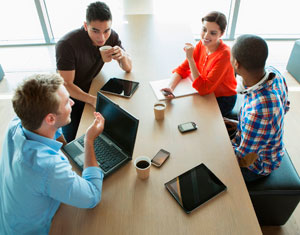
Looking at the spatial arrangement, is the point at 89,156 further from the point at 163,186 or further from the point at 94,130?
the point at 163,186

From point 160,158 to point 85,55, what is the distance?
1078 mm

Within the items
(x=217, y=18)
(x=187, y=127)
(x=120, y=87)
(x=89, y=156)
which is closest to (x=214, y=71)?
(x=217, y=18)

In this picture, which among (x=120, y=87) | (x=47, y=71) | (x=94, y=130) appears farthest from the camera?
(x=47, y=71)

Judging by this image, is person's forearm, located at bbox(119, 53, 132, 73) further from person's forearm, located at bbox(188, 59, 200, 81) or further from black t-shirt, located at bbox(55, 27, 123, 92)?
person's forearm, located at bbox(188, 59, 200, 81)

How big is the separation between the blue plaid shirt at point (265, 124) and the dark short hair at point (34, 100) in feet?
3.21

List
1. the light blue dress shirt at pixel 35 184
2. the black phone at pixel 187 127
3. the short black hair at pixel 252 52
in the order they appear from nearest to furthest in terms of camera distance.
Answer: the light blue dress shirt at pixel 35 184, the short black hair at pixel 252 52, the black phone at pixel 187 127

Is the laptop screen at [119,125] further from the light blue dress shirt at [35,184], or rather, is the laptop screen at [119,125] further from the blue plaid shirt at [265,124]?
the blue plaid shirt at [265,124]

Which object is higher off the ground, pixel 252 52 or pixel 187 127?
pixel 252 52

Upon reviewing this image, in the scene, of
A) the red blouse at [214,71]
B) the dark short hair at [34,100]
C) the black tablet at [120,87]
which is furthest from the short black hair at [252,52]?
the dark short hair at [34,100]

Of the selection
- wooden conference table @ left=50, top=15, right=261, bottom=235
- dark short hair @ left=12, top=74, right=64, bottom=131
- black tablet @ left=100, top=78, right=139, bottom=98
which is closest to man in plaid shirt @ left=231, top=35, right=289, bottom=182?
wooden conference table @ left=50, top=15, right=261, bottom=235

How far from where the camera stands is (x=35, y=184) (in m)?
0.92

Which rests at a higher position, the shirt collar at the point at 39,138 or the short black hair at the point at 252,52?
the short black hair at the point at 252,52

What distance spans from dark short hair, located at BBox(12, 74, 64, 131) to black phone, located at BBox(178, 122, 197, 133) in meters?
0.71

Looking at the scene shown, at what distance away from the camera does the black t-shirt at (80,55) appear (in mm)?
1693
